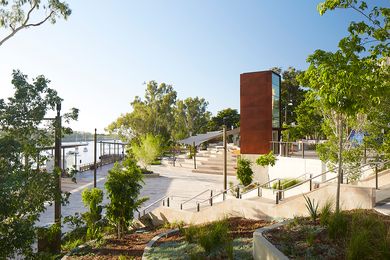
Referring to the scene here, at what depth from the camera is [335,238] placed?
232 inches

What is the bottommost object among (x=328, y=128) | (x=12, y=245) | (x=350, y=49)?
(x=12, y=245)

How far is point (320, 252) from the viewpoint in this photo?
5.44 metres

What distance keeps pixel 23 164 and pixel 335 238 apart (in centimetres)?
598

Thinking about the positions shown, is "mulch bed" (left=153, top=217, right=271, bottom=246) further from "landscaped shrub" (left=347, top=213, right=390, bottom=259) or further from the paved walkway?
the paved walkway

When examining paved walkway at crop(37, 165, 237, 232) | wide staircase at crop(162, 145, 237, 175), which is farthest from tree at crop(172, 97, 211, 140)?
paved walkway at crop(37, 165, 237, 232)

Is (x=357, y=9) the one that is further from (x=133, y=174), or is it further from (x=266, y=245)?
(x=133, y=174)

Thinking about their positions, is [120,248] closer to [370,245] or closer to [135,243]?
[135,243]

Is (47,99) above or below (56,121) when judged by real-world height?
above

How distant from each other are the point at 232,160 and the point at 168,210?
59.0ft

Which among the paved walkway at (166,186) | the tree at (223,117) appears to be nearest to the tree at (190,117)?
the tree at (223,117)

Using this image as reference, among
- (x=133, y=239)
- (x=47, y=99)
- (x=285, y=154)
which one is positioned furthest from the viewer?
(x=285, y=154)

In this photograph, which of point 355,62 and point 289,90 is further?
point 289,90

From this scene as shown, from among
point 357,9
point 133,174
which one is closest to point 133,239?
point 133,174

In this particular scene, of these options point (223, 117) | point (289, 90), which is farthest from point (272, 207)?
point (223, 117)
